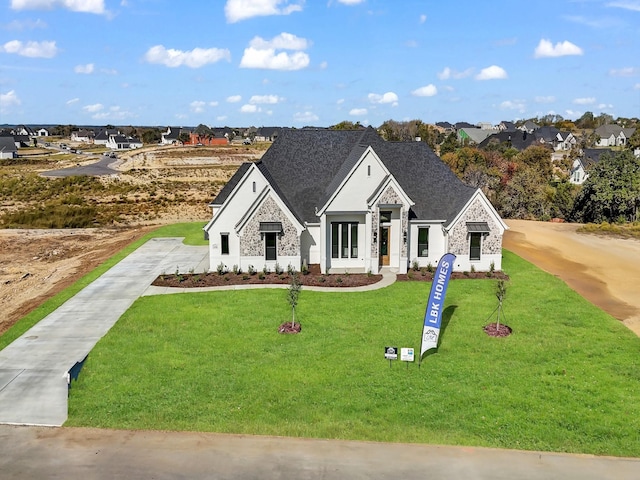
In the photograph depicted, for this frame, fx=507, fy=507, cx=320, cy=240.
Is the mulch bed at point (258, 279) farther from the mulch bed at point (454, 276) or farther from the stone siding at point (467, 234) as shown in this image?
the stone siding at point (467, 234)

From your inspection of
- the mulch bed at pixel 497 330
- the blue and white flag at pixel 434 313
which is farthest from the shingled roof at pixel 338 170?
the blue and white flag at pixel 434 313

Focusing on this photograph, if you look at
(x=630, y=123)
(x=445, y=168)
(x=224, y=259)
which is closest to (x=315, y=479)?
(x=224, y=259)

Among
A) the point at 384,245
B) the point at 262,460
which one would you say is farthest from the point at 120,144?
the point at 262,460

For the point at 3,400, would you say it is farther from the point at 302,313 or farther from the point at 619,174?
the point at 619,174

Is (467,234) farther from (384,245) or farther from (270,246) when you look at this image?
(270,246)

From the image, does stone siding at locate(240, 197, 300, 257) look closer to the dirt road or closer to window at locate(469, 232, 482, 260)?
window at locate(469, 232, 482, 260)
